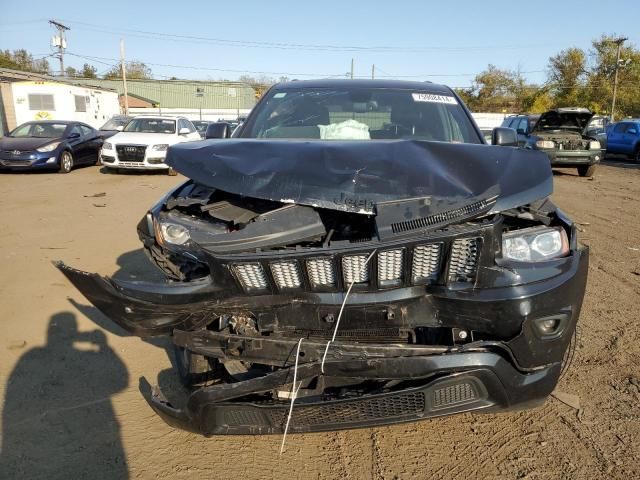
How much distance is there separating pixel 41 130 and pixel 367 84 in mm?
13556

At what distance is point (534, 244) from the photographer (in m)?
2.20

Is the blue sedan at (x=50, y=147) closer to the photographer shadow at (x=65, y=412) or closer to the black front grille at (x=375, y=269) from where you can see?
the photographer shadow at (x=65, y=412)

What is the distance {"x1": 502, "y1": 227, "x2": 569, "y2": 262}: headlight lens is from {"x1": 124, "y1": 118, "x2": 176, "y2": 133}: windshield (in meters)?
13.7

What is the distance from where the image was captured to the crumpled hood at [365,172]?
2096mm

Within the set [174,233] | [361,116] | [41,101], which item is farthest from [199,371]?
[41,101]

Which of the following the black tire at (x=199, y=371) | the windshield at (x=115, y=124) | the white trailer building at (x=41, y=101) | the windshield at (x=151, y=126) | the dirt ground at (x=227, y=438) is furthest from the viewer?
the white trailer building at (x=41, y=101)

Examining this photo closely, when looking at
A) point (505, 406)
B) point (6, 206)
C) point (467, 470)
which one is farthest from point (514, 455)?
point (6, 206)

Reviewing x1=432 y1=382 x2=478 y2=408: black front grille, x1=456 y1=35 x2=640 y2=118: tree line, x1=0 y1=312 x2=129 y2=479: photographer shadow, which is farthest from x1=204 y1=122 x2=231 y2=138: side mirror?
x1=456 y1=35 x2=640 y2=118: tree line

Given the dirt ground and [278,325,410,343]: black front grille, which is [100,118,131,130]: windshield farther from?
[278,325,410,343]: black front grille

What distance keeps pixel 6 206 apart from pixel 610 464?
9.50 meters

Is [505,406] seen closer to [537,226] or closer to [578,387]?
[537,226]

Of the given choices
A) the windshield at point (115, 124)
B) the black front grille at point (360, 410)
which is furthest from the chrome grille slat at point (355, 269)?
the windshield at point (115, 124)

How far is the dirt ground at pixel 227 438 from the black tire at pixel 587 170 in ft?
36.1

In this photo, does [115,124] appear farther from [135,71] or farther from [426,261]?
[135,71]
